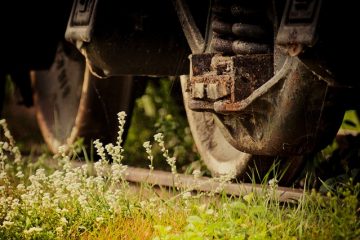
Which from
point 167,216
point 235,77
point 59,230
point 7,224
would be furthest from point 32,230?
point 235,77

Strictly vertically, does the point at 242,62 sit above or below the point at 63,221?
above

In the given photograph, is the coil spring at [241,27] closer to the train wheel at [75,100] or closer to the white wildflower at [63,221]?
the white wildflower at [63,221]

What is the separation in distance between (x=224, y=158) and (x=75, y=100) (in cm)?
207

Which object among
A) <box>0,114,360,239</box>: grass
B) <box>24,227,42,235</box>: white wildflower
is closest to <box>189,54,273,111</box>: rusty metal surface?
<box>0,114,360,239</box>: grass

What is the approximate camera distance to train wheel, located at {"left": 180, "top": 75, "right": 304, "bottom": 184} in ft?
13.6

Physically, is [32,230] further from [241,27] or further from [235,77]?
[241,27]

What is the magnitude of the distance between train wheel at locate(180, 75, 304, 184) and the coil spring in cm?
43

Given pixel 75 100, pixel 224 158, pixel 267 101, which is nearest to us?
pixel 267 101

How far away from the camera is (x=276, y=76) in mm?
3312

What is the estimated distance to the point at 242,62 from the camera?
3.46m

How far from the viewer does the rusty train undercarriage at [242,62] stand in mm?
2998

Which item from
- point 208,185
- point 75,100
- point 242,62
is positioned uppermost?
point 242,62

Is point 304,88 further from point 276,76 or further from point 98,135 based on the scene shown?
point 98,135

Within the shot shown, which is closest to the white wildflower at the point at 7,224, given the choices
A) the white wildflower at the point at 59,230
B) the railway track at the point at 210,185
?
the white wildflower at the point at 59,230
